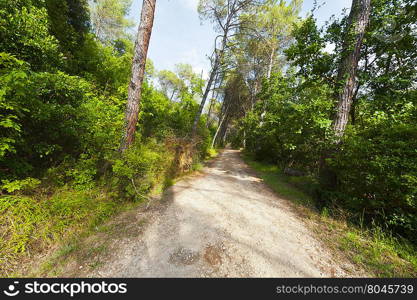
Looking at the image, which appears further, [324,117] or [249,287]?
[324,117]

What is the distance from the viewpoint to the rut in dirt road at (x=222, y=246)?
2.01m

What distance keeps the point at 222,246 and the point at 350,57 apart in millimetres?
6594

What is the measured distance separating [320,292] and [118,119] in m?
5.64

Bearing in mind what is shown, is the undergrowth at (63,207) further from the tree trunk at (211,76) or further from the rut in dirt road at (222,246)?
the tree trunk at (211,76)

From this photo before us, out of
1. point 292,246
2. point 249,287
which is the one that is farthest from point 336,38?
point 249,287

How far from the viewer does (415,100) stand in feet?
13.3

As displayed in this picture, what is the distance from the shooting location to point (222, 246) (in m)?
2.44

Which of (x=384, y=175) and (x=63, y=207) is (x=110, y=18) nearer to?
(x=63, y=207)

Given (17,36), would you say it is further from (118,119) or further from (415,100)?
(415,100)

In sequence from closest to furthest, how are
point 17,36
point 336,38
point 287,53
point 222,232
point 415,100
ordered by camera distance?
point 222,232 < point 17,36 < point 415,100 < point 336,38 < point 287,53

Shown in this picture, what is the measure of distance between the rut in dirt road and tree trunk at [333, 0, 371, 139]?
3.39 metres

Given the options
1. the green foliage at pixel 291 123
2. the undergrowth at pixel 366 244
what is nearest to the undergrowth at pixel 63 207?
the undergrowth at pixel 366 244

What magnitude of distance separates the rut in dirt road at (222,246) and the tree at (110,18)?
18.1 metres

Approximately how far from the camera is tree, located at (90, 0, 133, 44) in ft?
46.4
